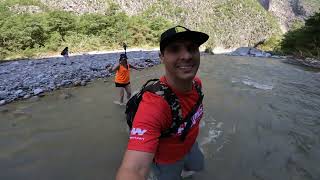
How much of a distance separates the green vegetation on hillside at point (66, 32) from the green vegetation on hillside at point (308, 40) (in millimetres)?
16339

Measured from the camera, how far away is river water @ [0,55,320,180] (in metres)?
5.83

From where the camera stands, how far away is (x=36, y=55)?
999 inches

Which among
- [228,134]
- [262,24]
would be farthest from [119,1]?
[228,134]

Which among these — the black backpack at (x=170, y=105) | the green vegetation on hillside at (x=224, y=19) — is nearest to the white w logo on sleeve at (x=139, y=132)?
the black backpack at (x=170, y=105)

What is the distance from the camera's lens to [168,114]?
2402 millimetres

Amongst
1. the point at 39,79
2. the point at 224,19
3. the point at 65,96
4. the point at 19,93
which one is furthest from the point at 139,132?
the point at 224,19

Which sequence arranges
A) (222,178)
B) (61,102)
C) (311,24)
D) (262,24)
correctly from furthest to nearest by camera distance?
(262,24)
(311,24)
(61,102)
(222,178)

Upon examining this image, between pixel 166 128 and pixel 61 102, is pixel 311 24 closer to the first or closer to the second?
pixel 61 102

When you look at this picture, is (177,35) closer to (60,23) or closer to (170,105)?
(170,105)

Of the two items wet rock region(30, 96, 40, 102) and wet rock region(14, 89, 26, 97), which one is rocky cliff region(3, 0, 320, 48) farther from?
wet rock region(30, 96, 40, 102)

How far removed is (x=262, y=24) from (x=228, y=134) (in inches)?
3468

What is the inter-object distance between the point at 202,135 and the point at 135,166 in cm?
566

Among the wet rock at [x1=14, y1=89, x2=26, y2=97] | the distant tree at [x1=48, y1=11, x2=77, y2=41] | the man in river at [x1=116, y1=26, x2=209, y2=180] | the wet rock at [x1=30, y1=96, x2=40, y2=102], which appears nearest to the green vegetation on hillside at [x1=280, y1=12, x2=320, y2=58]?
the distant tree at [x1=48, y1=11, x2=77, y2=41]

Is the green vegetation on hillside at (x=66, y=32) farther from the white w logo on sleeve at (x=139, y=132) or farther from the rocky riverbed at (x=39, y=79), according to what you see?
the white w logo on sleeve at (x=139, y=132)
